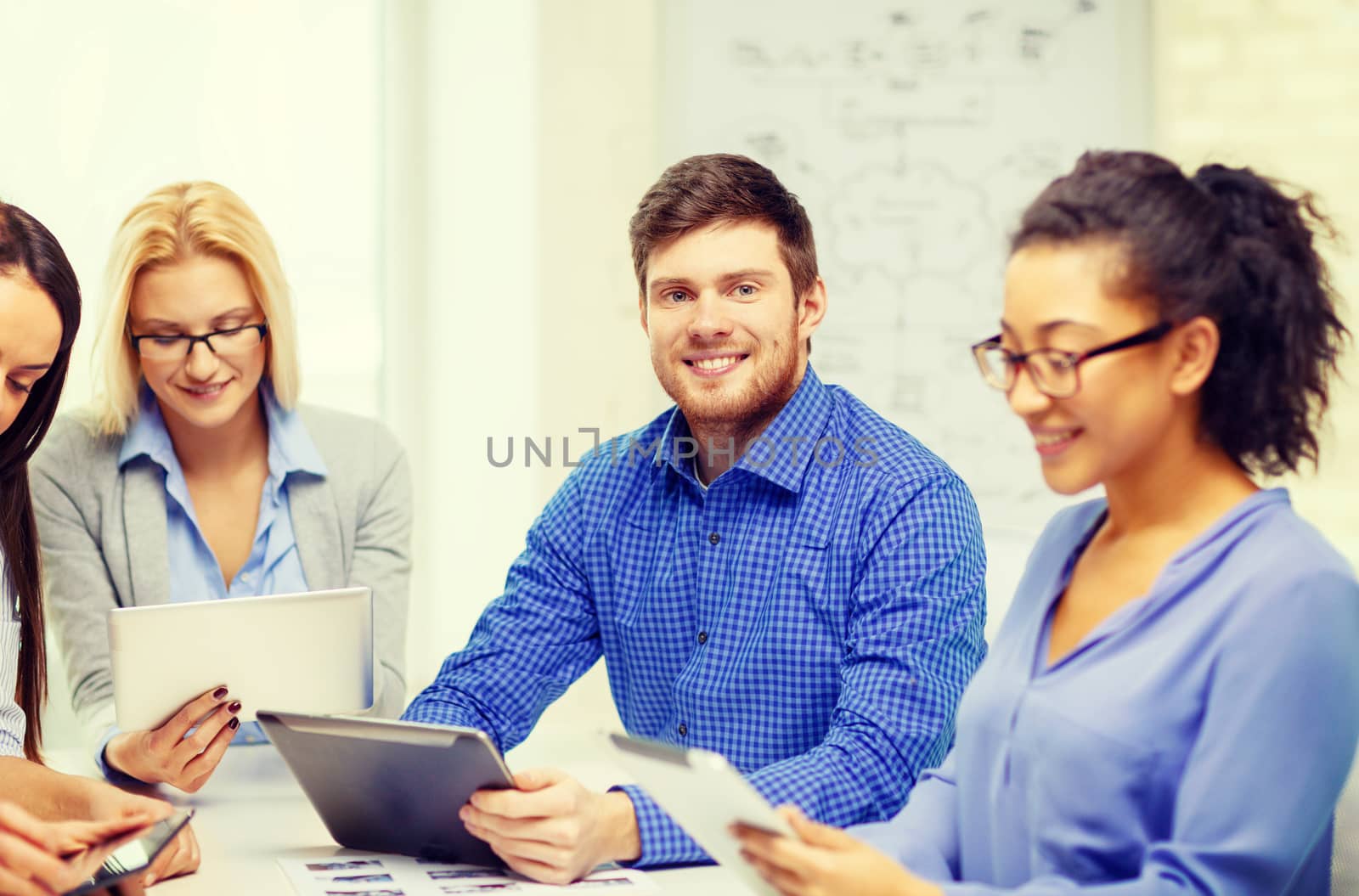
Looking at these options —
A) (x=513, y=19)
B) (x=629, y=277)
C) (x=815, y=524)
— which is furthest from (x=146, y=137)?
(x=815, y=524)

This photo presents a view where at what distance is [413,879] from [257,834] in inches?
11.1

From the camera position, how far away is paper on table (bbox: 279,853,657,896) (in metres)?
1.27

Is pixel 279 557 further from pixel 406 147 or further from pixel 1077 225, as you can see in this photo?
pixel 406 147

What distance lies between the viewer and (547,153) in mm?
3375

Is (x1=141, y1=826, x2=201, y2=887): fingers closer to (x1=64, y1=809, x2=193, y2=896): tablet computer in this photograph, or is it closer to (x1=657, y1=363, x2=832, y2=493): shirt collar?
(x1=64, y1=809, x2=193, y2=896): tablet computer

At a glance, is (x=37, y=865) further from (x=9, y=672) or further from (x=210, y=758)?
(x=9, y=672)

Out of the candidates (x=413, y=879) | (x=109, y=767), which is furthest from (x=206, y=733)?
(x=413, y=879)

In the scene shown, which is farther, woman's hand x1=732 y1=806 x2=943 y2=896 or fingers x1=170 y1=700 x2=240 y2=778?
fingers x1=170 y1=700 x2=240 y2=778

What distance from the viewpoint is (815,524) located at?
1684 millimetres

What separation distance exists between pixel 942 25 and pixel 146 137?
1.94m

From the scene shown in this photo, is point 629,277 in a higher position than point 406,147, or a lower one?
lower

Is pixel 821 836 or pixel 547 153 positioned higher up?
pixel 547 153

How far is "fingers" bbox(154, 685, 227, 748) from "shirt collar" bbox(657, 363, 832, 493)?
64 centimetres

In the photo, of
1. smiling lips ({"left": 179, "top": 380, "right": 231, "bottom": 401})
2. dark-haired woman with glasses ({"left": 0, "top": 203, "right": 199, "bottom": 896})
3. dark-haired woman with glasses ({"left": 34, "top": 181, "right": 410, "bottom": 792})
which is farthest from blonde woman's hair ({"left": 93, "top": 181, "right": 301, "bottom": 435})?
dark-haired woman with glasses ({"left": 0, "top": 203, "right": 199, "bottom": 896})
